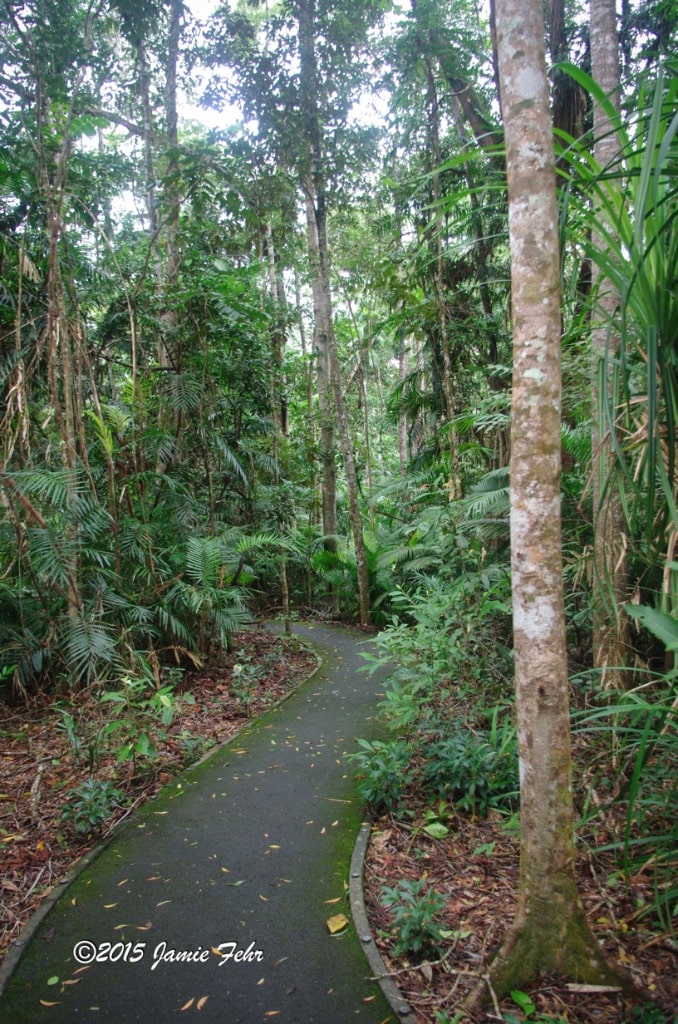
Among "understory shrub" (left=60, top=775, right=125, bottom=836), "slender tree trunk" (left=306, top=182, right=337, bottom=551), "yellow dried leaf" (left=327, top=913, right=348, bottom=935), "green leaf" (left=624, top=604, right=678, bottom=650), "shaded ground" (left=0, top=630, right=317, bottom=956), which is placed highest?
"slender tree trunk" (left=306, top=182, right=337, bottom=551)

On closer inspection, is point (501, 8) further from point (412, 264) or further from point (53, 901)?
point (412, 264)

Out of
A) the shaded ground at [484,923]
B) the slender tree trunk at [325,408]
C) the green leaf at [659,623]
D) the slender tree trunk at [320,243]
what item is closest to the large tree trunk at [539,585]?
the shaded ground at [484,923]

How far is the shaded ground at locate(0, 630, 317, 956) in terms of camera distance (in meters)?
2.97

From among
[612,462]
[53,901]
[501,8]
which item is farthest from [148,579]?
[501,8]

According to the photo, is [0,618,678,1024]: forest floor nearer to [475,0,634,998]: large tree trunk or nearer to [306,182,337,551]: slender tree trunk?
[475,0,634,998]: large tree trunk

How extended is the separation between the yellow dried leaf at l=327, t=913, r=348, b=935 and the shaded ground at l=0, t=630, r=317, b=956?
1.38 metres

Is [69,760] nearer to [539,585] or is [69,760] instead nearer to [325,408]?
[539,585]

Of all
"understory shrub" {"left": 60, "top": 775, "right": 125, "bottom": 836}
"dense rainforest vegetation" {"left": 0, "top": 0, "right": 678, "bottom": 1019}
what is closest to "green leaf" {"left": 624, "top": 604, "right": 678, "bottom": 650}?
"dense rainforest vegetation" {"left": 0, "top": 0, "right": 678, "bottom": 1019}

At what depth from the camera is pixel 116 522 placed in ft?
16.9

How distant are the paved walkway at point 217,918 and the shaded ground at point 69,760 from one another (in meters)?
0.18

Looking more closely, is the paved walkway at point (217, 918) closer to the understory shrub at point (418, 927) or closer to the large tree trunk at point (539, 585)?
the understory shrub at point (418, 927)

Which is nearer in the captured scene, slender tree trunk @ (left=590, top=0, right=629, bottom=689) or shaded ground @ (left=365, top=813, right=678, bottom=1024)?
shaded ground @ (left=365, top=813, right=678, bottom=1024)

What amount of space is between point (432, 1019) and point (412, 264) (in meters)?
7.37

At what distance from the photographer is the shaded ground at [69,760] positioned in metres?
2.97
